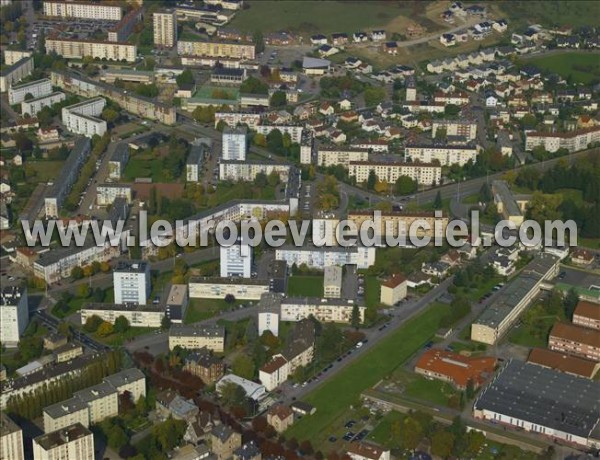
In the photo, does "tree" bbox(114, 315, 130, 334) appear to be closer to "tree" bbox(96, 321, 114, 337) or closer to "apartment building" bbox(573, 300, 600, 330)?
"tree" bbox(96, 321, 114, 337)

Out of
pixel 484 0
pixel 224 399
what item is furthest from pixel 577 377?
pixel 484 0

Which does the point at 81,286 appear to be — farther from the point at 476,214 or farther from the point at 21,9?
the point at 21,9

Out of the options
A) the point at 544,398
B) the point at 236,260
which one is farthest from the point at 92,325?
the point at 544,398

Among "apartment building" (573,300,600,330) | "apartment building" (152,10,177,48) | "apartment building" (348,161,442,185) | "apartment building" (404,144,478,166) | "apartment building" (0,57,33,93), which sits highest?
"apartment building" (152,10,177,48)

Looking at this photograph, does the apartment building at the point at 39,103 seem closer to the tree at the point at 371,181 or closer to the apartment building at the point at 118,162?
the apartment building at the point at 118,162

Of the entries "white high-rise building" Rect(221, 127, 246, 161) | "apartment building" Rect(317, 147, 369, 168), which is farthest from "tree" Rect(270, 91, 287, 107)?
"apartment building" Rect(317, 147, 369, 168)

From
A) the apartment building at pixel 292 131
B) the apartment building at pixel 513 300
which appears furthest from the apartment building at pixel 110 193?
the apartment building at pixel 513 300
